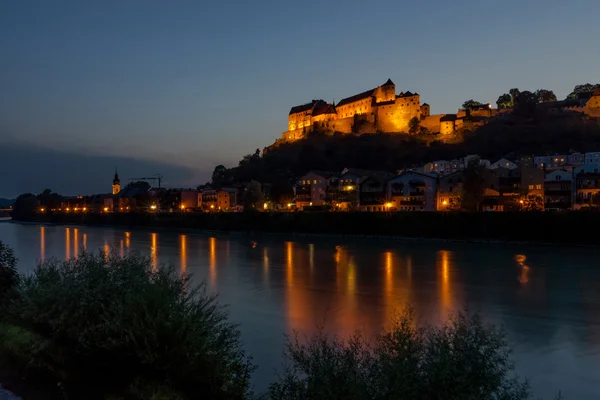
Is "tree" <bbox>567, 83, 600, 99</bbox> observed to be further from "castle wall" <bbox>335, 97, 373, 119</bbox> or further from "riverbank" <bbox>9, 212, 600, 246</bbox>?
"riverbank" <bbox>9, 212, 600, 246</bbox>

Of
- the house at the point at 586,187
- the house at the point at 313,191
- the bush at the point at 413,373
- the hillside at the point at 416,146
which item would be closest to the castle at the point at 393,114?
the hillside at the point at 416,146

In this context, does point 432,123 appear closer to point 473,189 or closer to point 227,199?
point 227,199

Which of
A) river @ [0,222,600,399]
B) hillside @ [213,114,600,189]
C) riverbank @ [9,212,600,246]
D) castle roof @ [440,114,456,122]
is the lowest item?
river @ [0,222,600,399]

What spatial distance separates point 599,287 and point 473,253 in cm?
1082

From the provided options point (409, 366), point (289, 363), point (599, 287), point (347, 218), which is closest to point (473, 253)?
point (599, 287)

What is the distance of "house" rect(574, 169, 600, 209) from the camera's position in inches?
1527

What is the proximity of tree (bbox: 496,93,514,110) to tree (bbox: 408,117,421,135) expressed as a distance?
1864 cm

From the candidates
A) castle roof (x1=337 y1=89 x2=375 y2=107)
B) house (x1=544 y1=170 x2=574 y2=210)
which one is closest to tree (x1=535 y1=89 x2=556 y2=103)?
castle roof (x1=337 y1=89 x2=375 y2=107)

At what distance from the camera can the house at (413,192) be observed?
44.2 metres

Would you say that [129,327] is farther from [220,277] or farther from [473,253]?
[473,253]

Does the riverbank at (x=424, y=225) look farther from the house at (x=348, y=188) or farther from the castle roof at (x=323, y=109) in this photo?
the castle roof at (x=323, y=109)

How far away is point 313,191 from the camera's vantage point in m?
55.8

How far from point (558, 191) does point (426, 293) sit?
101ft

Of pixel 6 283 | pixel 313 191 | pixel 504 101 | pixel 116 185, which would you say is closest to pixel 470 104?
pixel 504 101
